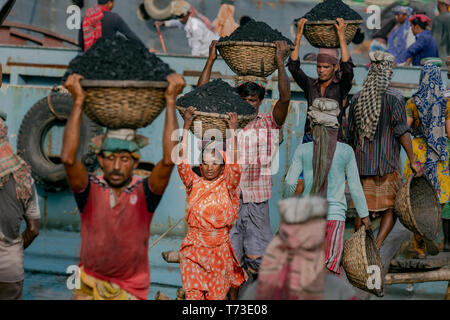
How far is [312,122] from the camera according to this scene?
598 centimetres

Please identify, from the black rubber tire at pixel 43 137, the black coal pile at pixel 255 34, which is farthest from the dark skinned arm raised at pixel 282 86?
the black rubber tire at pixel 43 137

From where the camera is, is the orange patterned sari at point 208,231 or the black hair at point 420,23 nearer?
the orange patterned sari at point 208,231

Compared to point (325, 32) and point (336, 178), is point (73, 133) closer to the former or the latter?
point (336, 178)

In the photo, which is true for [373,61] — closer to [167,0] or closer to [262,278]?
[262,278]

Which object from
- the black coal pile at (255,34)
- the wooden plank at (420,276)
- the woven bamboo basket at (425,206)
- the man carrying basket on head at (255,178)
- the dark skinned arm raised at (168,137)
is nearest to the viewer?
the dark skinned arm raised at (168,137)

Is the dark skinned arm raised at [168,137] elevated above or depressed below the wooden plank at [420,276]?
above

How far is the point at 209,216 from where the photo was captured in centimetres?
541

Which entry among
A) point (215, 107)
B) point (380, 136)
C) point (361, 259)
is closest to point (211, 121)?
point (215, 107)

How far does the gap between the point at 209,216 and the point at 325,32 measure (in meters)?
2.10

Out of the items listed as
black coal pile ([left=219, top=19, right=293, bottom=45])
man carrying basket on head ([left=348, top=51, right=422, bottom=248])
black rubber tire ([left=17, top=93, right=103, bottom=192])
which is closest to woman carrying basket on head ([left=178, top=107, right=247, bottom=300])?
black coal pile ([left=219, top=19, right=293, bottom=45])

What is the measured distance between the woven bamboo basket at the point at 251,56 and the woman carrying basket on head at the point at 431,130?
1611 mm

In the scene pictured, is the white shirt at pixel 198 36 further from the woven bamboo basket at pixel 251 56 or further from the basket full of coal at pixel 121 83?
the basket full of coal at pixel 121 83

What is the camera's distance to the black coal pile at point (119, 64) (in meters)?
4.34

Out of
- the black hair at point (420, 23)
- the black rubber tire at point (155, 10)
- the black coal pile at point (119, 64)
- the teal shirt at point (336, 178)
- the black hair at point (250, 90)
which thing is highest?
the black rubber tire at point (155, 10)
